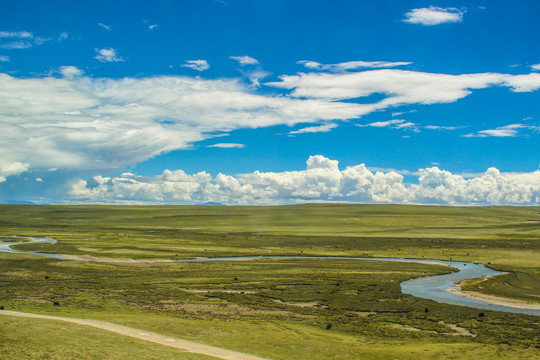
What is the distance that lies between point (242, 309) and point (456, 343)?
20101 mm

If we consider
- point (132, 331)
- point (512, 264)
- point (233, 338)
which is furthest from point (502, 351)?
point (512, 264)

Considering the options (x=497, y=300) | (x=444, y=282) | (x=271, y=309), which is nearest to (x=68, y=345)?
(x=271, y=309)

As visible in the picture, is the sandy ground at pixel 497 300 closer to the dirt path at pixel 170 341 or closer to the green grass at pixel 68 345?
the dirt path at pixel 170 341

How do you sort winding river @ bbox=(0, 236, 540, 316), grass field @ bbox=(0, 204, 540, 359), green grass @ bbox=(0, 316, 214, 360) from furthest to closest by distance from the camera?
winding river @ bbox=(0, 236, 540, 316)
grass field @ bbox=(0, 204, 540, 359)
green grass @ bbox=(0, 316, 214, 360)

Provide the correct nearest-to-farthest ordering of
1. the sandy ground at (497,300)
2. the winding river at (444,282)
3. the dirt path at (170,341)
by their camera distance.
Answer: the dirt path at (170,341), the sandy ground at (497,300), the winding river at (444,282)

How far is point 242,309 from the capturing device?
45031mm

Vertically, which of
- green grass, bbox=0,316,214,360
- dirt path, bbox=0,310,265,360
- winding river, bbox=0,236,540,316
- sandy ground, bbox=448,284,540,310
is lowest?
winding river, bbox=0,236,540,316

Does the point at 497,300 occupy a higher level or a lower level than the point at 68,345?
lower

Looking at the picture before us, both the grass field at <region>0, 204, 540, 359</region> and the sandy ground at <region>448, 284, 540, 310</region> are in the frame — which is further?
the sandy ground at <region>448, 284, 540, 310</region>

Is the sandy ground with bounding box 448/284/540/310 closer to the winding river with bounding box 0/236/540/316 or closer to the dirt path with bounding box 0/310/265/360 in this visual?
the winding river with bounding box 0/236/540/316

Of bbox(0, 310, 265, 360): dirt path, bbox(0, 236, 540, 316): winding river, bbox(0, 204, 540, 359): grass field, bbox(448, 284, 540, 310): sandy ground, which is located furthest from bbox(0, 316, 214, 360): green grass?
bbox(448, 284, 540, 310): sandy ground

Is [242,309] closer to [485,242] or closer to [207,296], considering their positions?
[207,296]

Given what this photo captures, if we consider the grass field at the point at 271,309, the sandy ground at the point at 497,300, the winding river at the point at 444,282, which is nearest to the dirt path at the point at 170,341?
the grass field at the point at 271,309

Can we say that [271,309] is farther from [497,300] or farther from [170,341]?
[497,300]
